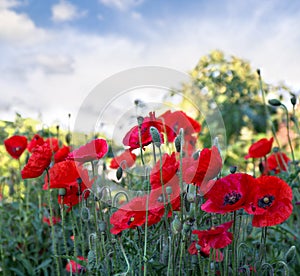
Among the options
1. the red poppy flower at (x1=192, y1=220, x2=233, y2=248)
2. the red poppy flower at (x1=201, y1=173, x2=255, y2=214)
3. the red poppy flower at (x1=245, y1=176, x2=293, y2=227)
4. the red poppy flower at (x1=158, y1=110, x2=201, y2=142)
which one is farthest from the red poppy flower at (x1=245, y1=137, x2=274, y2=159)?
the red poppy flower at (x1=192, y1=220, x2=233, y2=248)

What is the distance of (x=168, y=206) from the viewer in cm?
141

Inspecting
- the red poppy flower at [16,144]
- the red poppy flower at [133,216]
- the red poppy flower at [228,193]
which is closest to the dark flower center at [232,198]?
the red poppy flower at [228,193]

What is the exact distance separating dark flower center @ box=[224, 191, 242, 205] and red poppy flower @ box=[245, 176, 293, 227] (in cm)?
6

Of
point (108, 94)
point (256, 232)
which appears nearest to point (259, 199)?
point (108, 94)

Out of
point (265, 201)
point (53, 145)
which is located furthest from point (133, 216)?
point (53, 145)

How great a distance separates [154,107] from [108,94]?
256 mm

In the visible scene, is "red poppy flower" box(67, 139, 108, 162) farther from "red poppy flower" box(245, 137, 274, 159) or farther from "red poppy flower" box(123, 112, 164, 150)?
"red poppy flower" box(245, 137, 274, 159)

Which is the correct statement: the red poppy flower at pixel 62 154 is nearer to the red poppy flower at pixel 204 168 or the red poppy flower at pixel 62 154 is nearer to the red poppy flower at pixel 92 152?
the red poppy flower at pixel 92 152

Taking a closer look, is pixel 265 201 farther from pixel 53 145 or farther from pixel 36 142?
pixel 53 145

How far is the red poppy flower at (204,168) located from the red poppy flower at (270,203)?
142 millimetres

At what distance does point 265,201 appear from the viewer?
1.41 metres

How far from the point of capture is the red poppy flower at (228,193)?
1290mm

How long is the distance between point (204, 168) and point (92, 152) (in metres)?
0.34

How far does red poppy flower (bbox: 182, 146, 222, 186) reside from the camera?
128 cm
